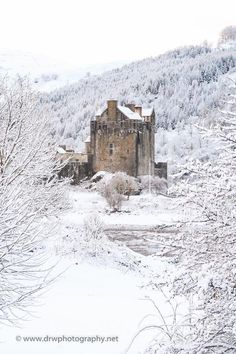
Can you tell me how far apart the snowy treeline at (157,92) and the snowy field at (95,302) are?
386 feet

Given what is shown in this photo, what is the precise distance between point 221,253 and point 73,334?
6.43m

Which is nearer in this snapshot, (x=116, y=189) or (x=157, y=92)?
(x=116, y=189)

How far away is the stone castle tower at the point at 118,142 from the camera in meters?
70.8

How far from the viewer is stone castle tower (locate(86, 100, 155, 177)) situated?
70.8 m

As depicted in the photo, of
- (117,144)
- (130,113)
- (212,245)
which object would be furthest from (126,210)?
(212,245)

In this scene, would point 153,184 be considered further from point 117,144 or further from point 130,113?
point 130,113

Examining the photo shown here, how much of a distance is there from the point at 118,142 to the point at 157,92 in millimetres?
96051

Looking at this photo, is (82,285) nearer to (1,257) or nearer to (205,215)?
(1,257)

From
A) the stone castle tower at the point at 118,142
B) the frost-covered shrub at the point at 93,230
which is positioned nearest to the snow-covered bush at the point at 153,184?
the stone castle tower at the point at 118,142

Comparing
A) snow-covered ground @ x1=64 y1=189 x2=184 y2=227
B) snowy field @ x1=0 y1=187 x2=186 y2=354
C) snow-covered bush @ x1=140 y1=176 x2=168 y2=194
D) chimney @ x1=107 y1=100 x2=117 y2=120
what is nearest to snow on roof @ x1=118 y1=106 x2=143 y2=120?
chimney @ x1=107 y1=100 x2=117 y2=120

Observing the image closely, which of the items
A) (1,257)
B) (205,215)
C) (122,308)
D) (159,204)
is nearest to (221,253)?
(205,215)

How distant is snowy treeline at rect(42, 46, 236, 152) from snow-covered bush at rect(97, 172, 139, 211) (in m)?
79.5

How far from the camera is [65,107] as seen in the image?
166 m

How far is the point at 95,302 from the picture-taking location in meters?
14.4
